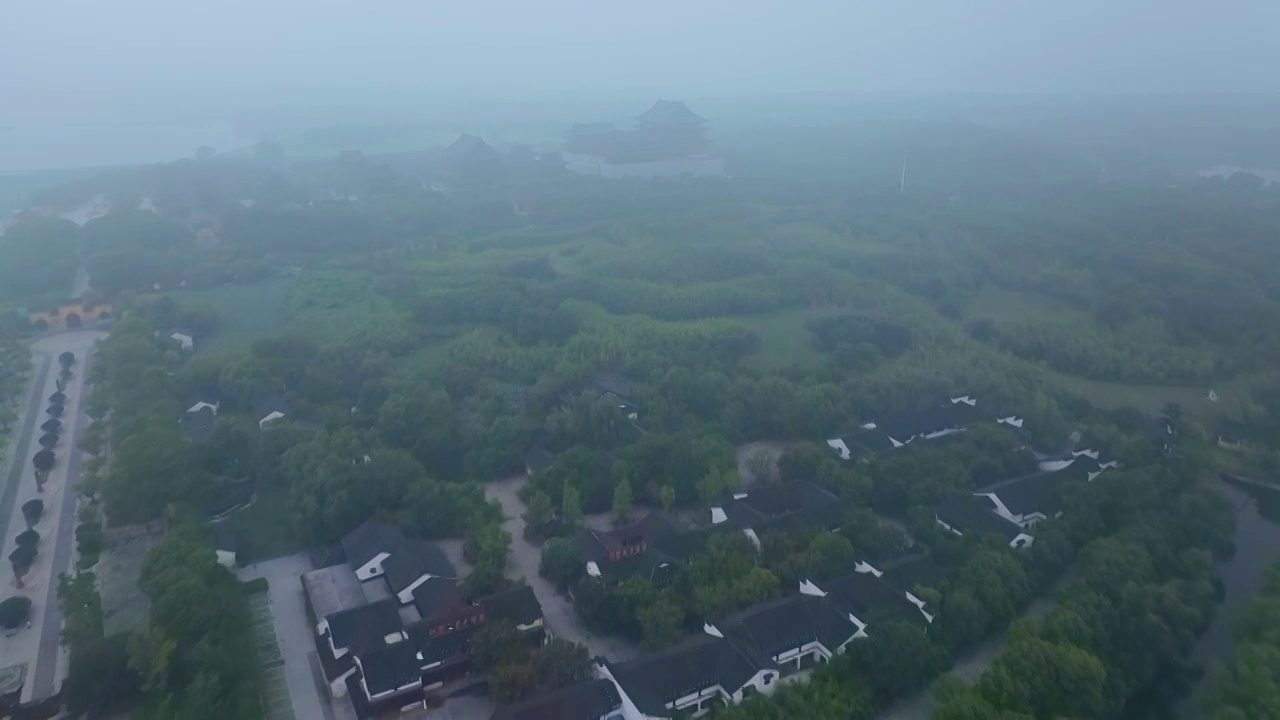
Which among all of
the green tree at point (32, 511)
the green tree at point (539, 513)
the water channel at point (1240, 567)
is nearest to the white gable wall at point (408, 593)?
the green tree at point (539, 513)

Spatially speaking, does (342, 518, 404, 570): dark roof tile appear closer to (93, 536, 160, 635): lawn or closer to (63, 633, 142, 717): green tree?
(93, 536, 160, 635): lawn

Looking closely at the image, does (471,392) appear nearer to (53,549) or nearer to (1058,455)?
(53,549)

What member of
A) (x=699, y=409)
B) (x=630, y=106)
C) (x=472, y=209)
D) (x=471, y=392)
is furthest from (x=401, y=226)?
(x=630, y=106)

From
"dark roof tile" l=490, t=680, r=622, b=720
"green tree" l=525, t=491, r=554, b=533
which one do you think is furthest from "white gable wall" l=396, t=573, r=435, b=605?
"dark roof tile" l=490, t=680, r=622, b=720

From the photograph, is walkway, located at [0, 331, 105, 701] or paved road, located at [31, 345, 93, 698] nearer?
paved road, located at [31, 345, 93, 698]

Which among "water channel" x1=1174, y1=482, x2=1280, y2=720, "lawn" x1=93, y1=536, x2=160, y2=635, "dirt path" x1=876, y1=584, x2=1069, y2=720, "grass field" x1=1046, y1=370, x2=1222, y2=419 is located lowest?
"water channel" x1=1174, y1=482, x2=1280, y2=720

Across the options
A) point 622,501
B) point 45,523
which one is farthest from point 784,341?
point 45,523
